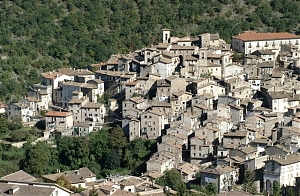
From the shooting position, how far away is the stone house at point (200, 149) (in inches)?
2026

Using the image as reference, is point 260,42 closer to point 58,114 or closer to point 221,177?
point 58,114

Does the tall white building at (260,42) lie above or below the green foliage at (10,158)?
above

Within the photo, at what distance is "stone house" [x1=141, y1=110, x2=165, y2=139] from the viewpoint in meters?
53.7

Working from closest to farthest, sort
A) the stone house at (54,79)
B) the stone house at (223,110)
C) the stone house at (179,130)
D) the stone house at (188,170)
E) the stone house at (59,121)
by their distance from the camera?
1. the stone house at (188,170)
2. the stone house at (179,130)
3. the stone house at (223,110)
4. the stone house at (59,121)
5. the stone house at (54,79)

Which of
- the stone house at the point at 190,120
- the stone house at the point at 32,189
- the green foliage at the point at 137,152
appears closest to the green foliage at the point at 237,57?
the stone house at the point at 190,120

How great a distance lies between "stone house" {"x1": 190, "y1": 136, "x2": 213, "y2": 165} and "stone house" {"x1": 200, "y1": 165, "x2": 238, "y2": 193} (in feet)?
8.70

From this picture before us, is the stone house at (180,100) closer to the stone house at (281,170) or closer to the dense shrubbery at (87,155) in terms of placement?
the dense shrubbery at (87,155)

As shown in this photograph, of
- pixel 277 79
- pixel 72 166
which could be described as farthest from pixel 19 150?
pixel 277 79

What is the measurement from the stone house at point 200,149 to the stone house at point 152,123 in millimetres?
2816

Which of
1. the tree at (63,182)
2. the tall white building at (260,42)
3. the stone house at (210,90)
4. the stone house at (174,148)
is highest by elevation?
the tall white building at (260,42)

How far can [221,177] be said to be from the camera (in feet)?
158

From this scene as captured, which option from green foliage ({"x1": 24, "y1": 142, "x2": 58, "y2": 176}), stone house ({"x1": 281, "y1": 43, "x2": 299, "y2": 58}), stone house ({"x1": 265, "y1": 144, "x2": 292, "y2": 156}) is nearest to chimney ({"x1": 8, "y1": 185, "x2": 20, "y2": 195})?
green foliage ({"x1": 24, "y1": 142, "x2": 58, "y2": 176})

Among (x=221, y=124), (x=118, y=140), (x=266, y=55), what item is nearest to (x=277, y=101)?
(x=221, y=124)

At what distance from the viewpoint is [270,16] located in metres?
77.4
